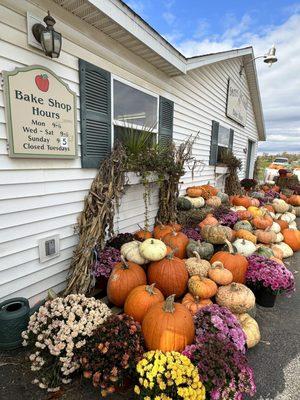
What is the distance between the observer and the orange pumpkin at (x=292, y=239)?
496 centimetres

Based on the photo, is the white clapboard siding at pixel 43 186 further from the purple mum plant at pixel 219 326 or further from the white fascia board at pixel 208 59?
the purple mum plant at pixel 219 326

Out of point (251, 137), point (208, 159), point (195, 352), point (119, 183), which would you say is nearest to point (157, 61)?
point (119, 183)

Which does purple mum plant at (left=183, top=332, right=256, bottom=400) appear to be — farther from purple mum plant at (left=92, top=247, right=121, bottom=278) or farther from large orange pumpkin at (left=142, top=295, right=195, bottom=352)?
purple mum plant at (left=92, top=247, right=121, bottom=278)

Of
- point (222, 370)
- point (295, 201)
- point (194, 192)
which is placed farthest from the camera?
point (295, 201)

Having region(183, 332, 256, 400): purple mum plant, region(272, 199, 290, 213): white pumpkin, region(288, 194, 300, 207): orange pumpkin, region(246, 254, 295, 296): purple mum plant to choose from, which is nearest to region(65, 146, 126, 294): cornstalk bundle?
region(183, 332, 256, 400): purple mum plant

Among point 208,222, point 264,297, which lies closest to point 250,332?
point 264,297

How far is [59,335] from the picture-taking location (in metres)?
1.90

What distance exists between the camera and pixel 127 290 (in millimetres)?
2633

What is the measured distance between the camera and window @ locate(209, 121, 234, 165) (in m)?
7.02

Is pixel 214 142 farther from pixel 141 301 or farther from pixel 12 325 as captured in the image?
pixel 12 325

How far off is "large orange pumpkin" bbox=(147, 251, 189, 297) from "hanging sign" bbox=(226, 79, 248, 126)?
649 centimetres

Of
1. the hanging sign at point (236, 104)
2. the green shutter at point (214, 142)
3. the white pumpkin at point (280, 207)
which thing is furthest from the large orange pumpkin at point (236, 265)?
the hanging sign at point (236, 104)

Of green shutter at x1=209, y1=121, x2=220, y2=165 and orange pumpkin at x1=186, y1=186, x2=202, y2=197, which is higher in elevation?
green shutter at x1=209, y1=121, x2=220, y2=165

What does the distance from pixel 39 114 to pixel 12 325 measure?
1.96 meters
